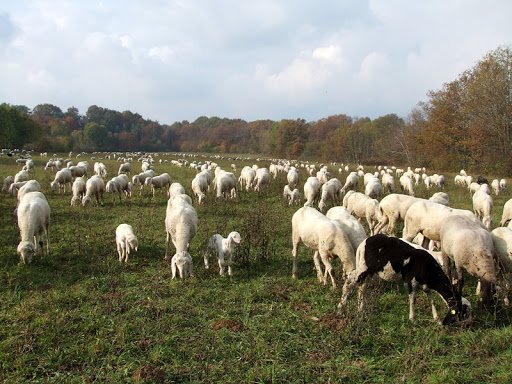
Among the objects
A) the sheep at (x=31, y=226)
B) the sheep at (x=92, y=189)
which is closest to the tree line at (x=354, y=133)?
the sheep at (x=92, y=189)

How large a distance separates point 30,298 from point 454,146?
4515 cm

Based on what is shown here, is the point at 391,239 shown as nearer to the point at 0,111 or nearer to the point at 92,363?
the point at 92,363

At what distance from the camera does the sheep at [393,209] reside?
38.1 ft

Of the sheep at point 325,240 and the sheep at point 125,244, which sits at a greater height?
the sheep at point 325,240

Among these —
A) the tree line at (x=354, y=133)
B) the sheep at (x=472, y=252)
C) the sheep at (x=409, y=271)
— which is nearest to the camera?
the sheep at (x=409, y=271)

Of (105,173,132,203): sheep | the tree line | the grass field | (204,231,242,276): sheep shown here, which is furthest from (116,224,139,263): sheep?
the tree line

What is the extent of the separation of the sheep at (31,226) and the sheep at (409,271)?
756 centimetres

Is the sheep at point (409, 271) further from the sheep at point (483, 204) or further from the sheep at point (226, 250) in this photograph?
the sheep at point (483, 204)

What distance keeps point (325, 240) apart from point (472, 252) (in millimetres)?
2697

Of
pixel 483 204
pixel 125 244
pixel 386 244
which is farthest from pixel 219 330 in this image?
pixel 483 204

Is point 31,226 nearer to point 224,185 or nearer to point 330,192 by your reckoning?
point 224,185

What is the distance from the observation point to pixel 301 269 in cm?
1010

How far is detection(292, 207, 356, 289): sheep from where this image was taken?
8383 mm

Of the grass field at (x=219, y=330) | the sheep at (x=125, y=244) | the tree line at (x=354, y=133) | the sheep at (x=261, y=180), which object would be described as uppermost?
the tree line at (x=354, y=133)
